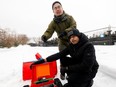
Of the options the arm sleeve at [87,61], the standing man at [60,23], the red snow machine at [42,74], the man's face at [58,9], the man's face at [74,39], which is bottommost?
the red snow machine at [42,74]

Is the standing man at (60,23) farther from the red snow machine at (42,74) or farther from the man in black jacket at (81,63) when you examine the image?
the man in black jacket at (81,63)

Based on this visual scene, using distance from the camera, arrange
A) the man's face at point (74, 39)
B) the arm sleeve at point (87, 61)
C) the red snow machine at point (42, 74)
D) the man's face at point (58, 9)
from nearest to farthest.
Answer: the arm sleeve at point (87, 61), the man's face at point (74, 39), the red snow machine at point (42, 74), the man's face at point (58, 9)

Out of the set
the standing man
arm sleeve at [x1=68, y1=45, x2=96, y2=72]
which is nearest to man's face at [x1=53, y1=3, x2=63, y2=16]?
the standing man

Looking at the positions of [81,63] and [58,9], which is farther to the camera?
[58,9]

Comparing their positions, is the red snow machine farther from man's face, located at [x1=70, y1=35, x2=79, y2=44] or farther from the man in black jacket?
man's face, located at [x1=70, y1=35, x2=79, y2=44]

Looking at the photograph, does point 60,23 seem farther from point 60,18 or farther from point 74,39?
point 74,39

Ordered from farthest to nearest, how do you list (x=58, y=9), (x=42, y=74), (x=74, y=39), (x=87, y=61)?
(x=58, y=9)
(x=42, y=74)
(x=74, y=39)
(x=87, y=61)

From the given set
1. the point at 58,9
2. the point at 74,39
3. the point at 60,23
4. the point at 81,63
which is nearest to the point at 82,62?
the point at 81,63

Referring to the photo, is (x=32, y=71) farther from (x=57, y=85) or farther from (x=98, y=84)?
(x=98, y=84)

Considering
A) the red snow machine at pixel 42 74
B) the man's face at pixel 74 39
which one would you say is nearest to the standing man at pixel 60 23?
the red snow machine at pixel 42 74

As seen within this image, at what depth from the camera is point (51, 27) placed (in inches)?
125

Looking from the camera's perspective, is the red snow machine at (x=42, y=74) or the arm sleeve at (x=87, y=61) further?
the red snow machine at (x=42, y=74)

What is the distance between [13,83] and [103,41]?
8.26 m

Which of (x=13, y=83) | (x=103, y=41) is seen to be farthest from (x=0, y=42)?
(x=13, y=83)
